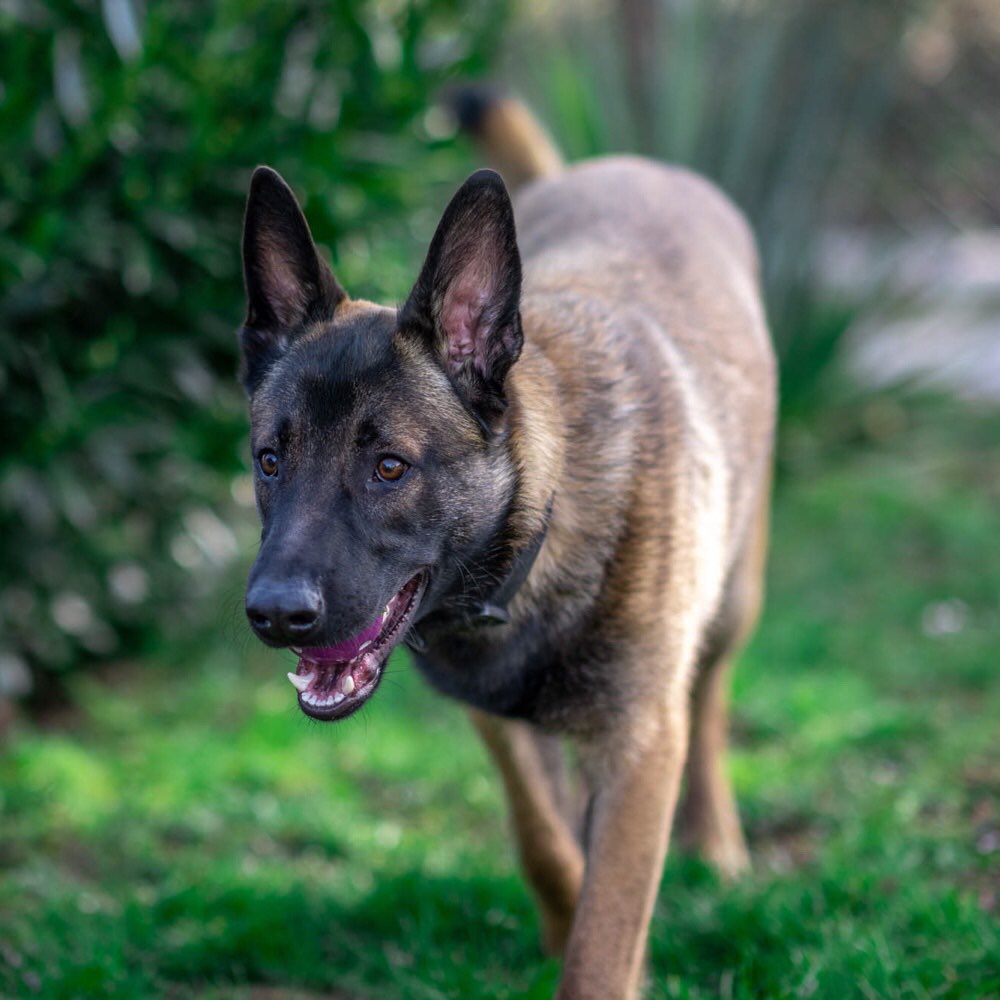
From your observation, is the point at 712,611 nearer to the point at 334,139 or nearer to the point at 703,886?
the point at 703,886

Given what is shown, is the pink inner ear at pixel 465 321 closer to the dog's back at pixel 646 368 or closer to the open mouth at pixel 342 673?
the dog's back at pixel 646 368

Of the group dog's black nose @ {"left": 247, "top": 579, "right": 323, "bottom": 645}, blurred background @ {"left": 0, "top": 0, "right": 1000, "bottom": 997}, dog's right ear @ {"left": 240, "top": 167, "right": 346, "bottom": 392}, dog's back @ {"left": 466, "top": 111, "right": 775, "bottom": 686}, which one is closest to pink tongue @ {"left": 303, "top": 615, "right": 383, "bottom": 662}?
dog's black nose @ {"left": 247, "top": 579, "right": 323, "bottom": 645}

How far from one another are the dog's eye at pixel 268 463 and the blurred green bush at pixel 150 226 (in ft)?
7.88

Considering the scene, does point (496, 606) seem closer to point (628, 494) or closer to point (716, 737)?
point (628, 494)

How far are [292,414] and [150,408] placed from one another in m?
3.14

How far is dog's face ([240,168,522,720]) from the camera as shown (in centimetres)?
269

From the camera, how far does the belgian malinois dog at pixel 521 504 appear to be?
9.09 feet

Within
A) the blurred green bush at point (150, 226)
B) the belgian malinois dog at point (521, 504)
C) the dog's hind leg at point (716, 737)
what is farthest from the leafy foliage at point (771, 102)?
the belgian malinois dog at point (521, 504)

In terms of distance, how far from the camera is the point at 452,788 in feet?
17.2

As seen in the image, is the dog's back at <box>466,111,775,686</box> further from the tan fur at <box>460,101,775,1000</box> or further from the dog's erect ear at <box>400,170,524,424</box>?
the dog's erect ear at <box>400,170,524,424</box>

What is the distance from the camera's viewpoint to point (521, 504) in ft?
9.91

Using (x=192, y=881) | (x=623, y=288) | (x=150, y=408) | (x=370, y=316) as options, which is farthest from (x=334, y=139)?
(x=192, y=881)

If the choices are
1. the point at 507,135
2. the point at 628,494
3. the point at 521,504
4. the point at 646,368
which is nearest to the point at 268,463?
the point at 521,504

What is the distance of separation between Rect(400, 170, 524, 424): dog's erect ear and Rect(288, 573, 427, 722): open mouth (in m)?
0.54
